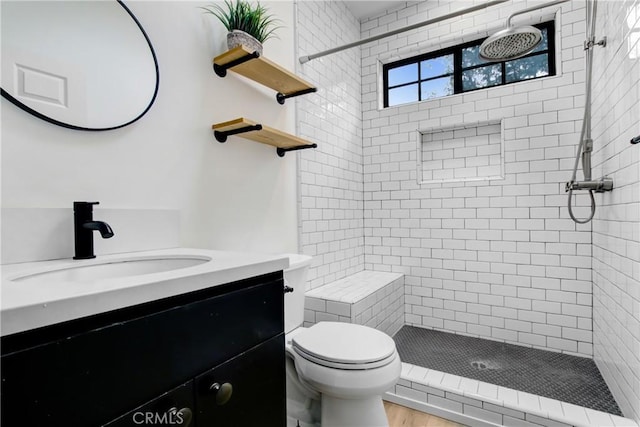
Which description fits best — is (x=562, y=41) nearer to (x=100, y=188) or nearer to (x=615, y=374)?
(x=615, y=374)

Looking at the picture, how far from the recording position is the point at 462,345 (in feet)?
8.02

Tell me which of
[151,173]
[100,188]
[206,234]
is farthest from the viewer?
[206,234]

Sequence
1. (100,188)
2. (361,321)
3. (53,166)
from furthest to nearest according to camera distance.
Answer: (361,321) → (100,188) → (53,166)

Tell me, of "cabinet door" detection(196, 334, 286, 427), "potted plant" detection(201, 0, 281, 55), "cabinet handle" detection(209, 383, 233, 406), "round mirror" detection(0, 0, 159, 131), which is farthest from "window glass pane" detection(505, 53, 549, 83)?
"cabinet handle" detection(209, 383, 233, 406)

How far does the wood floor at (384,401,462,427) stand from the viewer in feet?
5.58

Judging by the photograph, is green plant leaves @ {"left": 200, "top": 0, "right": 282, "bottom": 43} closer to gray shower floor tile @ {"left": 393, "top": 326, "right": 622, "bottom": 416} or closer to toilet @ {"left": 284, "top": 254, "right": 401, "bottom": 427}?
toilet @ {"left": 284, "top": 254, "right": 401, "bottom": 427}

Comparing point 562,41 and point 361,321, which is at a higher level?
point 562,41

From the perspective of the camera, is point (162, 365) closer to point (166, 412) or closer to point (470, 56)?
point (166, 412)

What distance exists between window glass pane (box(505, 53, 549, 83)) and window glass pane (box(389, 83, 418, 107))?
734 millimetres

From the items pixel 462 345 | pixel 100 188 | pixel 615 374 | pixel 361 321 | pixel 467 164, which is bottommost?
pixel 462 345

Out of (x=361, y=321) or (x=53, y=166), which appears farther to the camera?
(x=361, y=321)

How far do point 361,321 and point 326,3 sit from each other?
Answer: 2.48 meters

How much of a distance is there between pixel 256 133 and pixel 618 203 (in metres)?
1.83

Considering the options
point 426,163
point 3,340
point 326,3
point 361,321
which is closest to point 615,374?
point 361,321
